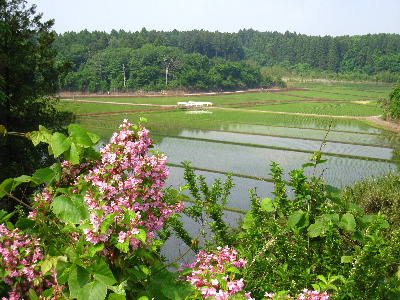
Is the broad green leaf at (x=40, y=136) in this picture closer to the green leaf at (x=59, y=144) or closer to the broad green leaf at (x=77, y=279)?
the green leaf at (x=59, y=144)

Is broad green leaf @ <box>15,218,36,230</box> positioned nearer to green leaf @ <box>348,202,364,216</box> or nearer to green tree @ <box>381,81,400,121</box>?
green leaf @ <box>348,202,364,216</box>

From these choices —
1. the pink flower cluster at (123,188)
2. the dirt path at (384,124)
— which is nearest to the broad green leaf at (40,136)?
the pink flower cluster at (123,188)

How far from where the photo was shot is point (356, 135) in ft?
70.9

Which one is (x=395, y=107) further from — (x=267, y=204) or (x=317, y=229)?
(x=317, y=229)

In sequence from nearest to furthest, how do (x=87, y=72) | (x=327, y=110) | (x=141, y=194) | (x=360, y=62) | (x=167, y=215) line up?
(x=141, y=194)
(x=167, y=215)
(x=327, y=110)
(x=87, y=72)
(x=360, y=62)

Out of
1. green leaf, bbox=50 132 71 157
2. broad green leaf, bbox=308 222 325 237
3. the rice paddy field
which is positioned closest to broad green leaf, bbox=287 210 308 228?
broad green leaf, bbox=308 222 325 237

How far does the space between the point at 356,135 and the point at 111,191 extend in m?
21.9

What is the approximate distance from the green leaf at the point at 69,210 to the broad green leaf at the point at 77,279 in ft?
0.71

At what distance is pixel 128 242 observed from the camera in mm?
1783

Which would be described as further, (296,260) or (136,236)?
(296,260)

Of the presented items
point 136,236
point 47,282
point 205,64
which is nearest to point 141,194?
point 136,236

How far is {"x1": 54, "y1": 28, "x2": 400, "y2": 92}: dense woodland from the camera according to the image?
5831 cm

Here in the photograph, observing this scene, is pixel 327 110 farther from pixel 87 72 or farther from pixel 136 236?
pixel 87 72

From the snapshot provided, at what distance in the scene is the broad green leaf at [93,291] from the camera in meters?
1.57
